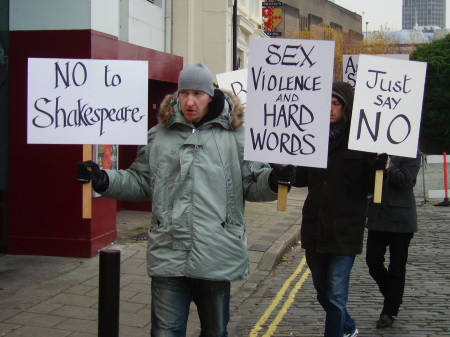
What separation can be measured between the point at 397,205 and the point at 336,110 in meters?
1.27

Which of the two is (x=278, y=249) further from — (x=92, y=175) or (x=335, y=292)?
(x=92, y=175)

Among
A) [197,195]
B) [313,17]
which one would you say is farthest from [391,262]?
[313,17]

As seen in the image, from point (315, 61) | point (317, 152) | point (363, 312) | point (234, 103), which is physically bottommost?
point (363, 312)

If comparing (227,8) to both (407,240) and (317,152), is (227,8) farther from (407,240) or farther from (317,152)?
(317,152)

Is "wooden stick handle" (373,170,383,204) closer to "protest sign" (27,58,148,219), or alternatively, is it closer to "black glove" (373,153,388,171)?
"black glove" (373,153,388,171)

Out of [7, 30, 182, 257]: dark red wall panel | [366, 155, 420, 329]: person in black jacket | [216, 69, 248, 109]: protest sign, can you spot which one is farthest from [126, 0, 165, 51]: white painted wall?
[366, 155, 420, 329]: person in black jacket

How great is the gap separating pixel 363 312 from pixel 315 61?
307cm

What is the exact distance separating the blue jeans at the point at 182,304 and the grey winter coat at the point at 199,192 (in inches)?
4.0

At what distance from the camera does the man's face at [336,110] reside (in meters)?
4.59

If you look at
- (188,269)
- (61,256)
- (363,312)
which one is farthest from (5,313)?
(363,312)

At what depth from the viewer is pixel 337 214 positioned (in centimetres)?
455

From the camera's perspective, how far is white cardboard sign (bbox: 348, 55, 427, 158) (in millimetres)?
4281

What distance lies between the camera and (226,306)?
149 inches

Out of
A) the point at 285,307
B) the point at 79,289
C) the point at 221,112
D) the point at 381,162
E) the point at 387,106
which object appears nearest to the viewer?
the point at 221,112
